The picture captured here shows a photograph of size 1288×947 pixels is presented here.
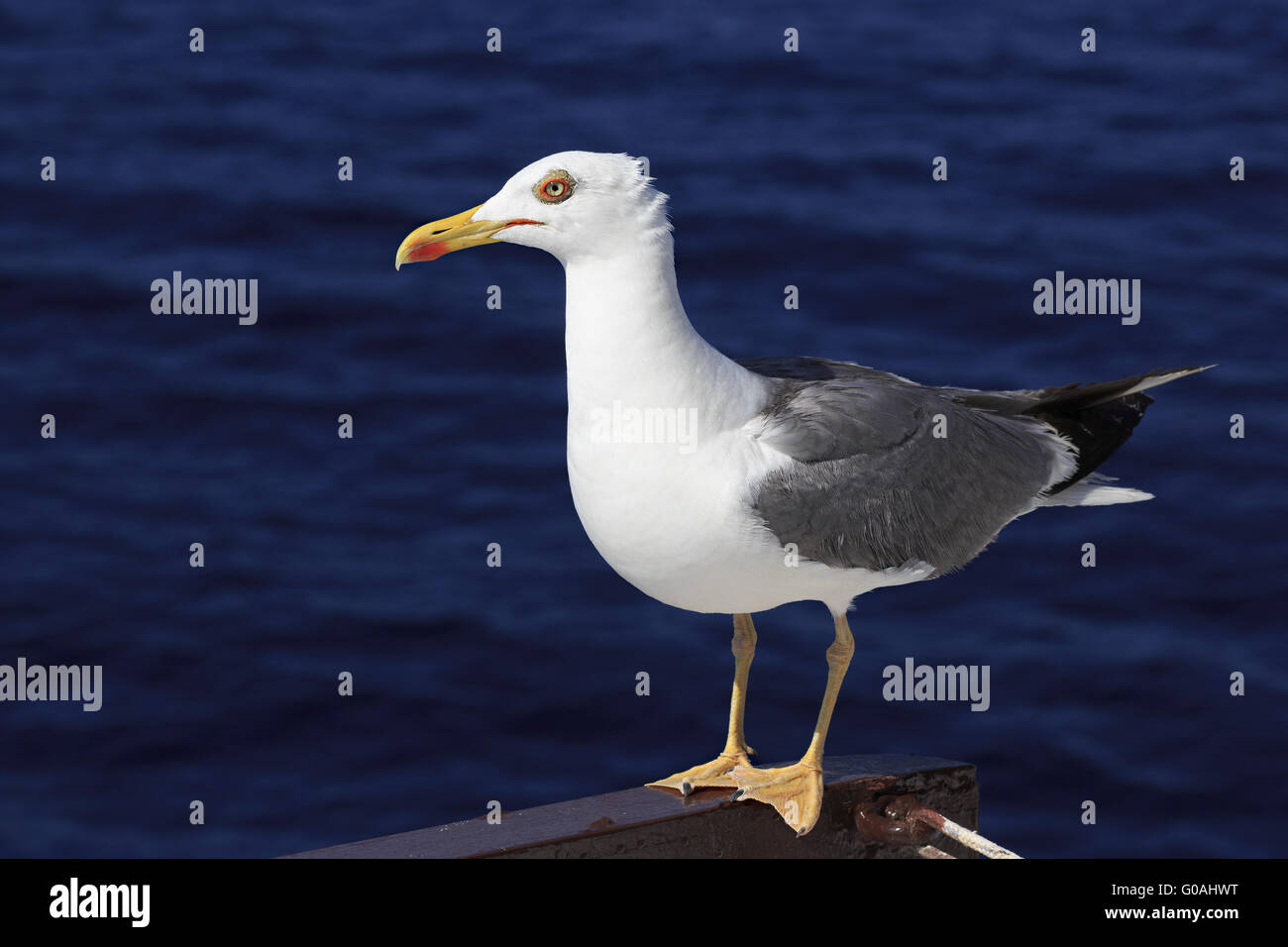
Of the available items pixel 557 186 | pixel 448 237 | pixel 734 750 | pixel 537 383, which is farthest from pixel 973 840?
pixel 537 383

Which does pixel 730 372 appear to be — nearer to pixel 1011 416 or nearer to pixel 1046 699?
pixel 1011 416

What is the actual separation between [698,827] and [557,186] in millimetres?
2467

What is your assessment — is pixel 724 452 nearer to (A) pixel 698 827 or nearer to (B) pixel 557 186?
(B) pixel 557 186

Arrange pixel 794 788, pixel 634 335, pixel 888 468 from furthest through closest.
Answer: pixel 888 468 < pixel 794 788 < pixel 634 335

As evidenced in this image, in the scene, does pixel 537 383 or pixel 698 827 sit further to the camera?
pixel 537 383

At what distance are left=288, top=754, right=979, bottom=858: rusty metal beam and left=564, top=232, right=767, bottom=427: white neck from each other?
1.52m

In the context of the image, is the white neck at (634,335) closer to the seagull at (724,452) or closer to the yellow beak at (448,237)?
the seagull at (724,452)

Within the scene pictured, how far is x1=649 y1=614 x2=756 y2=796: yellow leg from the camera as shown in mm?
7590

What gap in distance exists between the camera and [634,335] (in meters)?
6.88

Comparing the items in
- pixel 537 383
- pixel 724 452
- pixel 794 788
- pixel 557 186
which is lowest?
pixel 794 788

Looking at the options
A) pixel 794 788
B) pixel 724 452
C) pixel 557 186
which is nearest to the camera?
pixel 557 186

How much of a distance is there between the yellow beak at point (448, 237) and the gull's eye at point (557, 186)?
15 centimetres

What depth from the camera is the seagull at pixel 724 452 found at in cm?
686

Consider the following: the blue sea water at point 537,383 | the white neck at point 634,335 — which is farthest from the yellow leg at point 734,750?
the blue sea water at point 537,383
